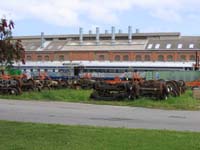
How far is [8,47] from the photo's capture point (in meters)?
8.78

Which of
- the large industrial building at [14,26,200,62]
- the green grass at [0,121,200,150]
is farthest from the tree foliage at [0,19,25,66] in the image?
the large industrial building at [14,26,200,62]

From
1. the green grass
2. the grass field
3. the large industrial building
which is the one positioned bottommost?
the grass field

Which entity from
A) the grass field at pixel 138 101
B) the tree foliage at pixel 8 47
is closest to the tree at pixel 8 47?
the tree foliage at pixel 8 47

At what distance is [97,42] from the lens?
118 metres

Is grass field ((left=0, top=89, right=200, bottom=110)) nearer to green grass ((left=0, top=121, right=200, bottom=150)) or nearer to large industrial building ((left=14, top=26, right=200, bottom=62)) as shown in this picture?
green grass ((left=0, top=121, right=200, bottom=150))

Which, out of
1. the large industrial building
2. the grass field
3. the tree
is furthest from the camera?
the large industrial building

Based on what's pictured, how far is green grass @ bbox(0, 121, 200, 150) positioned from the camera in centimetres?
893

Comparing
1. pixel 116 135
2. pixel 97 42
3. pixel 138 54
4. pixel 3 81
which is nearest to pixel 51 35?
pixel 97 42

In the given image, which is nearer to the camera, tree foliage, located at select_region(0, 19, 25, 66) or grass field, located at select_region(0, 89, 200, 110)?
tree foliage, located at select_region(0, 19, 25, 66)

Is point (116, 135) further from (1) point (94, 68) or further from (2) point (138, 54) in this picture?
(2) point (138, 54)

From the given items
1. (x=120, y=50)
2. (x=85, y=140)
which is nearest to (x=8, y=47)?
(x=85, y=140)

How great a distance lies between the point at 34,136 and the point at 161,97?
60.6 feet

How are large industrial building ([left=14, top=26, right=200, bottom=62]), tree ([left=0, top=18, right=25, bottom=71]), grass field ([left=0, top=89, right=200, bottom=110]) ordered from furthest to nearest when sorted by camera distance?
large industrial building ([left=14, top=26, right=200, bottom=62]) < grass field ([left=0, top=89, right=200, bottom=110]) < tree ([left=0, top=18, right=25, bottom=71])

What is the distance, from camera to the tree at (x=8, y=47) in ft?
28.8
